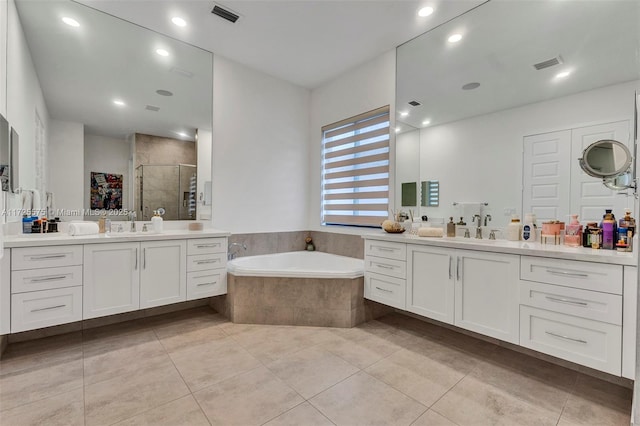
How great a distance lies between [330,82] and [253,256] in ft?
8.18

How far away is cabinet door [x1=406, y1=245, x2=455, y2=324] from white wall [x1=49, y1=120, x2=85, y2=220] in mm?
A: 3037

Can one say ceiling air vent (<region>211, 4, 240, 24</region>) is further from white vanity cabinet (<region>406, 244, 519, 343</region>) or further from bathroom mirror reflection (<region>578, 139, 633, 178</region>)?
bathroom mirror reflection (<region>578, 139, 633, 178</region>)

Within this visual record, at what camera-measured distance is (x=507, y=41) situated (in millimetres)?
2430

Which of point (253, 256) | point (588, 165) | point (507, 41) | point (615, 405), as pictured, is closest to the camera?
point (615, 405)

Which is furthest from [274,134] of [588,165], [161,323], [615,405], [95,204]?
[615,405]

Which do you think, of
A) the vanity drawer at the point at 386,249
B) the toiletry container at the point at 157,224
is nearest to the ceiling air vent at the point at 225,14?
the toiletry container at the point at 157,224

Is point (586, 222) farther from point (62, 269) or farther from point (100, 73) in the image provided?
point (100, 73)

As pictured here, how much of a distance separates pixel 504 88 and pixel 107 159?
3.65 m

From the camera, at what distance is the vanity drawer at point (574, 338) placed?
1.59m

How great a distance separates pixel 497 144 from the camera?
2.46 metres

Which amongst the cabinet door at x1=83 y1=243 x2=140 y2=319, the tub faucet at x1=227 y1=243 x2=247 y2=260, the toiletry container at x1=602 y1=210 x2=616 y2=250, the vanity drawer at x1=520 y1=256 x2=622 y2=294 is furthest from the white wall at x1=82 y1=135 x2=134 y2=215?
the toiletry container at x1=602 y1=210 x2=616 y2=250

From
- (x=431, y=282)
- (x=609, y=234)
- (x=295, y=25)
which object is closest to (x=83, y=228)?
(x=295, y=25)

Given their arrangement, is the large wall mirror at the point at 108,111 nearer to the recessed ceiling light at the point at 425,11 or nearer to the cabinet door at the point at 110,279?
the cabinet door at the point at 110,279

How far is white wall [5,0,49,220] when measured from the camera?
2.19 metres
